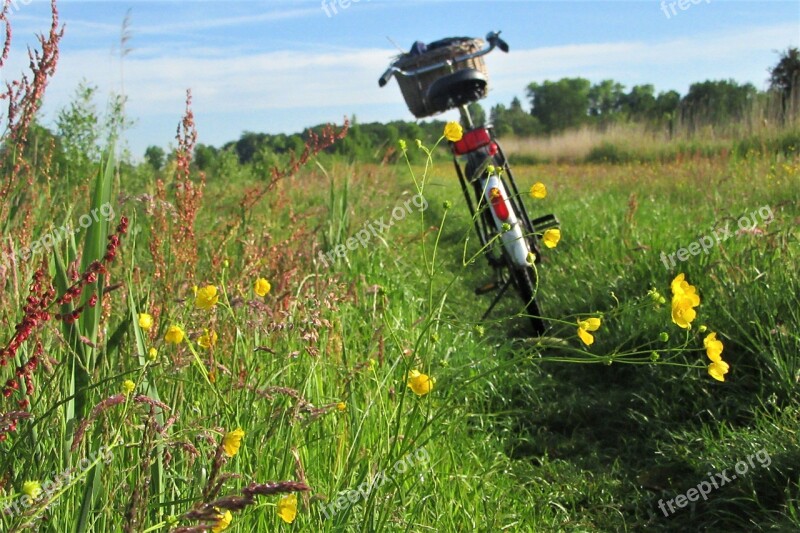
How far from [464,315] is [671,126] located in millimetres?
14365

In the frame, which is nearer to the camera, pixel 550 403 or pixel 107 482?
pixel 107 482

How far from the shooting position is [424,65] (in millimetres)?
4961

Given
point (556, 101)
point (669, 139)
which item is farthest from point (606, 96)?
point (669, 139)

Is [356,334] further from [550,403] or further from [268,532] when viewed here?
[268,532]

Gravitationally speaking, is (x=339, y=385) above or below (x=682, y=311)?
below

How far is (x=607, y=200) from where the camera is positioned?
334 inches

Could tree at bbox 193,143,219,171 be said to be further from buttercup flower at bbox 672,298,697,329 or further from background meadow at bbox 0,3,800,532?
buttercup flower at bbox 672,298,697,329

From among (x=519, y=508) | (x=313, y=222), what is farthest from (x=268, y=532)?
(x=313, y=222)

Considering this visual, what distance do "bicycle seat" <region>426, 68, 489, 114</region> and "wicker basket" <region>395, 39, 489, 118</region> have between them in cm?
15

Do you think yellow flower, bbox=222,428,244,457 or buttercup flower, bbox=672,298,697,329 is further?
buttercup flower, bbox=672,298,697,329

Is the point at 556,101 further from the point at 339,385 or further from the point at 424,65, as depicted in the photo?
the point at 339,385

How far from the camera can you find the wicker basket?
488 centimetres

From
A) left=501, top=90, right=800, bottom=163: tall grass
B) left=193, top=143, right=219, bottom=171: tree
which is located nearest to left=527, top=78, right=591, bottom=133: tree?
left=501, top=90, right=800, bottom=163: tall grass

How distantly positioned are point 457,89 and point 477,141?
37 cm
